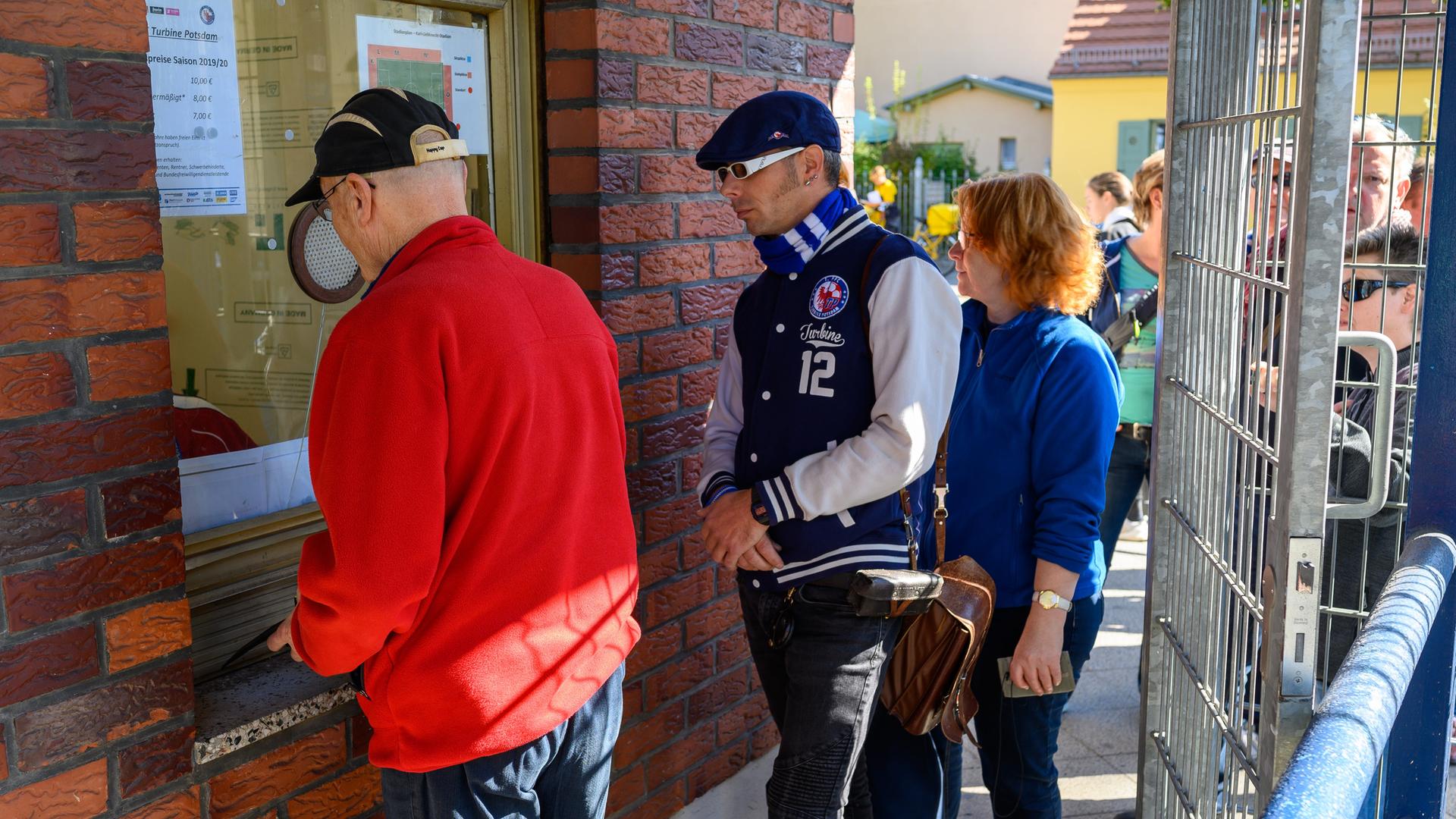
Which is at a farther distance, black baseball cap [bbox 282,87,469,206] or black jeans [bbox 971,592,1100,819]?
black jeans [bbox 971,592,1100,819]

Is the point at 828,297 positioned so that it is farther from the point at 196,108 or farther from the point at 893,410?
the point at 196,108

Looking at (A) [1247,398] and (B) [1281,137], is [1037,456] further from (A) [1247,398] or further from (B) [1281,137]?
(B) [1281,137]

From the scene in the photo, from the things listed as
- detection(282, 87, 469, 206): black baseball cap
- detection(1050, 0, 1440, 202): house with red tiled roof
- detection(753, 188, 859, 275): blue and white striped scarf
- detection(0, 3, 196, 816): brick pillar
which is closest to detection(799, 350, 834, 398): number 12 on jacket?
detection(753, 188, 859, 275): blue and white striped scarf

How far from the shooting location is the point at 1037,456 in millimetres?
2566

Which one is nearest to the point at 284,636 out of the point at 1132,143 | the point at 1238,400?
the point at 1238,400

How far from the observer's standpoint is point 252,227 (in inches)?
94.1

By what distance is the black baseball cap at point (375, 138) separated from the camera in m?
1.79

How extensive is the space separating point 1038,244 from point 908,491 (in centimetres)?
67

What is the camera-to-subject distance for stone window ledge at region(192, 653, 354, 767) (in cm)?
204

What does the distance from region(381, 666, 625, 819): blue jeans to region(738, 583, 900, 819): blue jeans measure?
0.44 meters

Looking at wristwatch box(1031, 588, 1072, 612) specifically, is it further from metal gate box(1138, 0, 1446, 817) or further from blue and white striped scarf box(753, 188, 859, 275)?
blue and white striped scarf box(753, 188, 859, 275)

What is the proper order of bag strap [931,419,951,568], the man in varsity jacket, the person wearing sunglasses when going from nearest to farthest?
the man in varsity jacket < bag strap [931,419,951,568] < the person wearing sunglasses

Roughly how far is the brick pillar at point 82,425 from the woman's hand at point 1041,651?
1644mm

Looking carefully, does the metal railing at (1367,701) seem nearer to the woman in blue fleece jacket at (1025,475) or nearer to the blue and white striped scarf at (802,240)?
the woman in blue fleece jacket at (1025,475)
